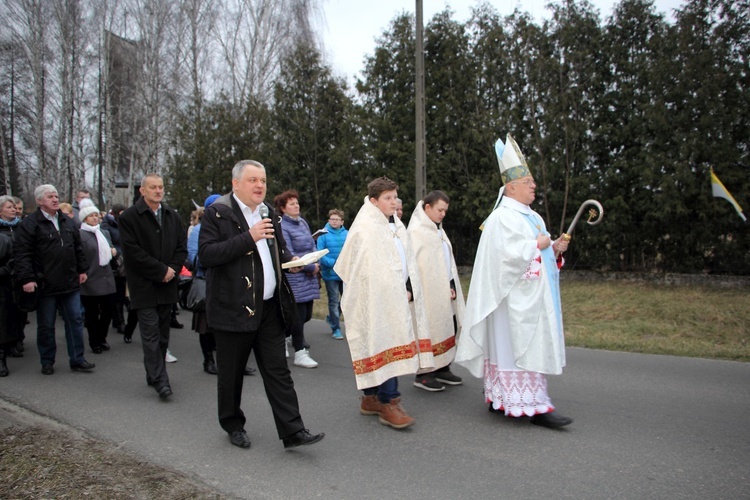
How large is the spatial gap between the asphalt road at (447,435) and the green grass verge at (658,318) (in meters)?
1.02

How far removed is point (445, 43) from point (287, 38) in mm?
14969

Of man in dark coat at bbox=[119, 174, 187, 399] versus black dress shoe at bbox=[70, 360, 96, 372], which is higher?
man in dark coat at bbox=[119, 174, 187, 399]

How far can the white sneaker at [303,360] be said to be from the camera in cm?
682

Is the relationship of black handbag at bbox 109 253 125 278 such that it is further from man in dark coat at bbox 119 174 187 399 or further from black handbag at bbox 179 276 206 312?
man in dark coat at bbox 119 174 187 399

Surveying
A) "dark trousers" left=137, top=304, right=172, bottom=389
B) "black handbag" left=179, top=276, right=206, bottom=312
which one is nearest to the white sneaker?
"black handbag" left=179, top=276, right=206, bottom=312

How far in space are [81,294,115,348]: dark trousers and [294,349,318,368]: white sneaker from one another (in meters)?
2.57

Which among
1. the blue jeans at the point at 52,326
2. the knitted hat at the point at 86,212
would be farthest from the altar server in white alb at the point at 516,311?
the knitted hat at the point at 86,212

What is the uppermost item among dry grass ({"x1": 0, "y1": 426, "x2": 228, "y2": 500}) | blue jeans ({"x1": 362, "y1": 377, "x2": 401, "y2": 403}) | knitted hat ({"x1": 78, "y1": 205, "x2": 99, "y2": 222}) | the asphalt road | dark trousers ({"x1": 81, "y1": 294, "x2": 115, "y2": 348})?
knitted hat ({"x1": 78, "y1": 205, "x2": 99, "y2": 222})

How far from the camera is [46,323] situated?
6.38m

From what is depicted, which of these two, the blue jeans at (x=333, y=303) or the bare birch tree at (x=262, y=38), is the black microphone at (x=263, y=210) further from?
the bare birch tree at (x=262, y=38)

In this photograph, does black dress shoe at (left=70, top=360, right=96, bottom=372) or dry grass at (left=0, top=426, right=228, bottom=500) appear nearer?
dry grass at (left=0, top=426, right=228, bottom=500)

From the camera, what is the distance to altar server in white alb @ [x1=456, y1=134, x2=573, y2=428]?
4688mm

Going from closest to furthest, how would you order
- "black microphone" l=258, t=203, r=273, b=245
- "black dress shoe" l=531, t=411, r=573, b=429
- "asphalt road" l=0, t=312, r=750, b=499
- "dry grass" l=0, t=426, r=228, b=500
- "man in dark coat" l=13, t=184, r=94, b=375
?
"dry grass" l=0, t=426, r=228, b=500 < "asphalt road" l=0, t=312, r=750, b=499 < "black microphone" l=258, t=203, r=273, b=245 < "black dress shoe" l=531, t=411, r=573, b=429 < "man in dark coat" l=13, t=184, r=94, b=375

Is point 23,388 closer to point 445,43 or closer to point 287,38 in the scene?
point 445,43
